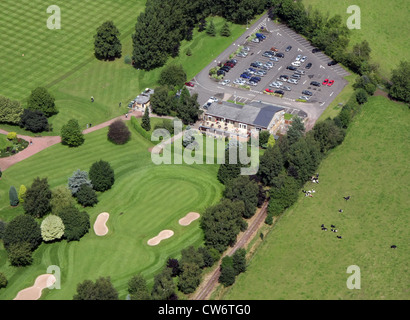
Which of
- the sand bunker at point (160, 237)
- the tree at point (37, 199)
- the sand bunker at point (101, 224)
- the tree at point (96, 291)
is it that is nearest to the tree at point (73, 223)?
the sand bunker at point (101, 224)

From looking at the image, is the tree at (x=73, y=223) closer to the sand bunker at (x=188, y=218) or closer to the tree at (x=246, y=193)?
the sand bunker at (x=188, y=218)

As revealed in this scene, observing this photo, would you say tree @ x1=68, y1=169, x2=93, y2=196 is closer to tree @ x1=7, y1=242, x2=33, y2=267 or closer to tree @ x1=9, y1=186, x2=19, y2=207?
tree @ x1=9, y1=186, x2=19, y2=207

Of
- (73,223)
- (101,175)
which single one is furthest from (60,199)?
(101,175)

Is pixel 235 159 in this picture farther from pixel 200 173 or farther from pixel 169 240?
pixel 169 240

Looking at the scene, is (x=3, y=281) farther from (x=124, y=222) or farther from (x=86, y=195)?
(x=124, y=222)

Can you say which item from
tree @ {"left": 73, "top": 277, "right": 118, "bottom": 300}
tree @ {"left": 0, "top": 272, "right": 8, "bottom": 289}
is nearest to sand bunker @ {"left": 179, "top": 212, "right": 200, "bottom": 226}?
tree @ {"left": 73, "top": 277, "right": 118, "bottom": 300}
